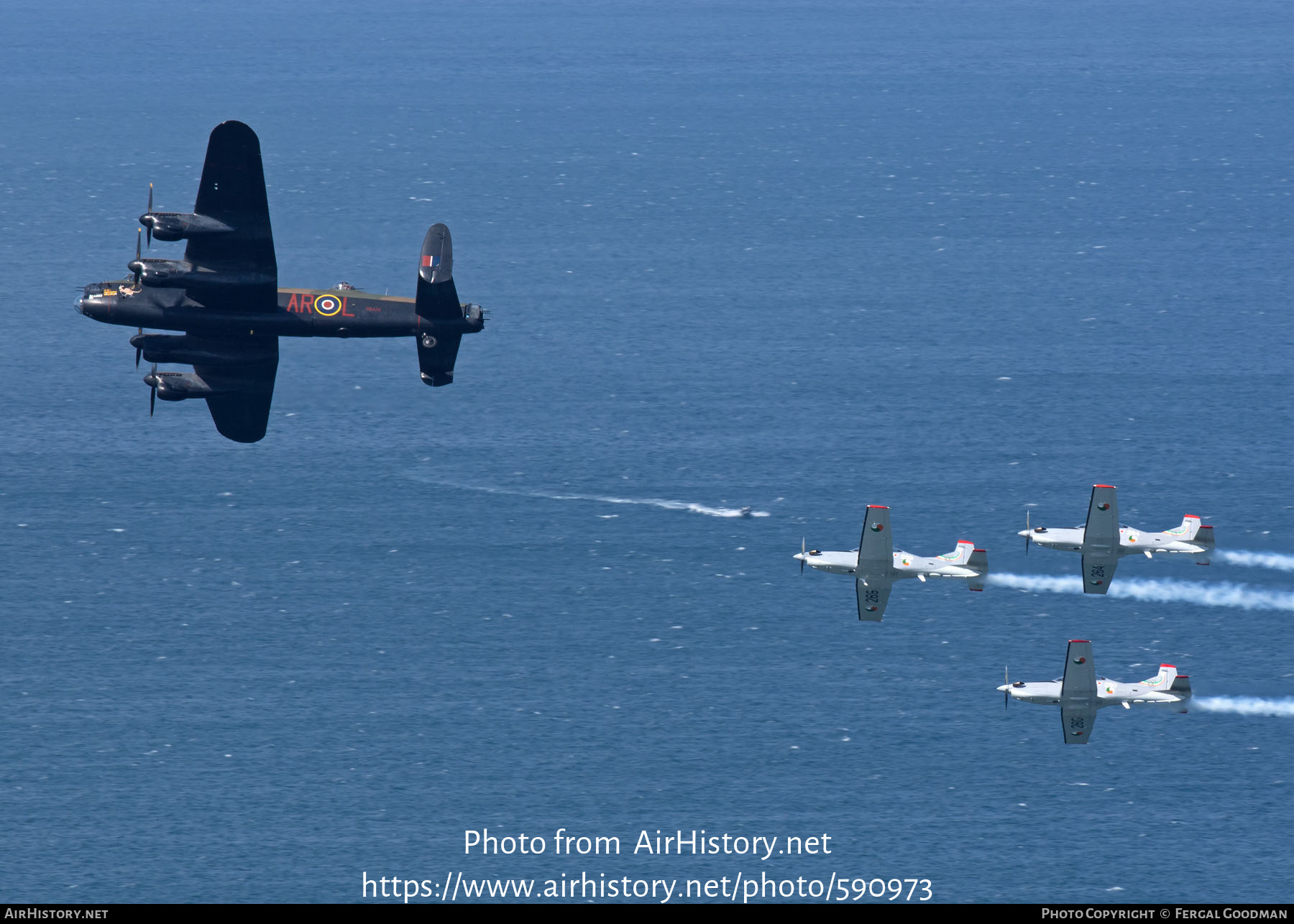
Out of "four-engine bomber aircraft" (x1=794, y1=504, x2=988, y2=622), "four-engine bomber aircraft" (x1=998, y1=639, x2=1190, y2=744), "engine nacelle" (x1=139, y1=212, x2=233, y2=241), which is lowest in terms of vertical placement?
"four-engine bomber aircraft" (x1=998, y1=639, x2=1190, y2=744)

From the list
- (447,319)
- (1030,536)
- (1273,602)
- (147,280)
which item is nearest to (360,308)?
(447,319)

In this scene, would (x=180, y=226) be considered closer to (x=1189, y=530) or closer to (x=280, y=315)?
(x=280, y=315)

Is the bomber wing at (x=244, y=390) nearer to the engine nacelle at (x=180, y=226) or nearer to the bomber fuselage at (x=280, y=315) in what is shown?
the bomber fuselage at (x=280, y=315)

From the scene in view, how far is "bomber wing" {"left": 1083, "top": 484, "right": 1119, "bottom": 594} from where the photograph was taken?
9912 centimetres

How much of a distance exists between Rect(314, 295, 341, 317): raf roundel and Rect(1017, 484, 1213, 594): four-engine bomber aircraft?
132 ft

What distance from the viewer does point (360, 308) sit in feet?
367

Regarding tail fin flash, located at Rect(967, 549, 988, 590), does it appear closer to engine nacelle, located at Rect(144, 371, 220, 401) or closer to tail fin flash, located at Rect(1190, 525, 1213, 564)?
tail fin flash, located at Rect(1190, 525, 1213, 564)

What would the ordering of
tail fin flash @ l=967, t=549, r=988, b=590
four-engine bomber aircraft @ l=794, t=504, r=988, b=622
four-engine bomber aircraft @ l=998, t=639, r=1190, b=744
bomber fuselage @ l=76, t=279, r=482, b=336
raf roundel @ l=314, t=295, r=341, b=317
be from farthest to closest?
four-engine bomber aircraft @ l=998, t=639, r=1190, b=744
raf roundel @ l=314, t=295, r=341, b=317
bomber fuselage @ l=76, t=279, r=482, b=336
four-engine bomber aircraft @ l=794, t=504, r=988, b=622
tail fin flash @ l=967, t=549, r=988, b=590

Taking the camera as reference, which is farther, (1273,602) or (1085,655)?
(1273,602)

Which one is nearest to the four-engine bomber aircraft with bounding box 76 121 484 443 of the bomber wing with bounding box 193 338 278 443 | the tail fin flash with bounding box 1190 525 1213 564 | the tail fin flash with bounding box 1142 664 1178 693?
the bomber wing with bounding box 193 338 278 443
